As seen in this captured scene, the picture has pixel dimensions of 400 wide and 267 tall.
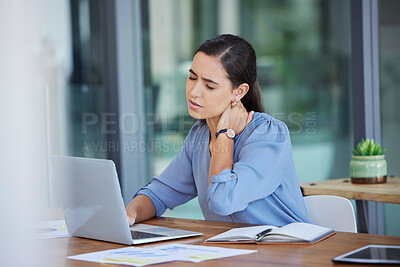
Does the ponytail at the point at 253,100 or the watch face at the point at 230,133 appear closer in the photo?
the watch face at the point at 230,133

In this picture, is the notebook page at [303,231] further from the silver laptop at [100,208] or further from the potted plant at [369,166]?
the potted plant at [369,166]

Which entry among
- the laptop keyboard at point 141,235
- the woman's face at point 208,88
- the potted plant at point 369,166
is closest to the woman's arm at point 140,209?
the laptop keyboard at point 141,235

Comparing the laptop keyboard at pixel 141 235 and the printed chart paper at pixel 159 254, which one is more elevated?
the printed chart paper at pixel 159 254

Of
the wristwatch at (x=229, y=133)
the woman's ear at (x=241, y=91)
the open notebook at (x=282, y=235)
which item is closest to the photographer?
the open notebook at (x=282, y=235)

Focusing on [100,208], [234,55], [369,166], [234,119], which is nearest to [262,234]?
[100,208]

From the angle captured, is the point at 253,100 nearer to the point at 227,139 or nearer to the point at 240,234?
the point at 227,139

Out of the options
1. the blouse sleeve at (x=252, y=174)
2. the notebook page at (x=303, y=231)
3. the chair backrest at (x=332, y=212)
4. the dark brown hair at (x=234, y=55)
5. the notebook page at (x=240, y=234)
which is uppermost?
the dark brown hair at (x=234, y=55)

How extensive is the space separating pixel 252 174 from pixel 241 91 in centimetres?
44

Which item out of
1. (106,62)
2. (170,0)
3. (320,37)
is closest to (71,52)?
(106,62)

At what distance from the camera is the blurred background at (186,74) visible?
303cm

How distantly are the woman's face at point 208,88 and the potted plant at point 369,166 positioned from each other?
89 cm

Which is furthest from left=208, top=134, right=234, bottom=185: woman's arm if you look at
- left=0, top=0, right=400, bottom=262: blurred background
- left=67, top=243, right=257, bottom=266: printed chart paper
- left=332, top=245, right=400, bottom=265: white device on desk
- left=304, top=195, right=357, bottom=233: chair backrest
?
left=0, top=0, right=400, bottom=262: blurred background

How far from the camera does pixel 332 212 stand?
5.80ft

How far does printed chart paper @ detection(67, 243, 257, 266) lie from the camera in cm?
115
